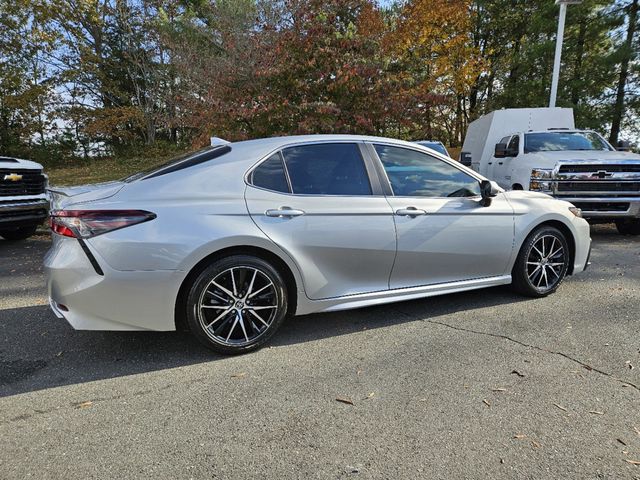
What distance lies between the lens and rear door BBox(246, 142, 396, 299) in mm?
3439

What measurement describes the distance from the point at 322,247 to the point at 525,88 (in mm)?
19860

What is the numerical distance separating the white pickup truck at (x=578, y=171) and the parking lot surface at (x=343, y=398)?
3.94 m

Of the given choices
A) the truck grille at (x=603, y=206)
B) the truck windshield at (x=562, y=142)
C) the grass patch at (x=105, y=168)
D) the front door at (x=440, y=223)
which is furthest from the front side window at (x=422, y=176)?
the grass patch at (x=105, y=168)

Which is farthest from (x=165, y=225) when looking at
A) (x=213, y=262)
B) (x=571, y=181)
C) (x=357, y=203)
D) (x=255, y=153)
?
(x=571, y=181)

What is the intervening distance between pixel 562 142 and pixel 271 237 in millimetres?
7838

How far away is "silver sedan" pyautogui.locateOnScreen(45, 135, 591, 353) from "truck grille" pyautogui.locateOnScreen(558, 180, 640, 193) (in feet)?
12.4

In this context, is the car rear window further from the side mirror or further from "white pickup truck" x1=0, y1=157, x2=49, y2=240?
"white pickup truck" x1=0, y1=157, x2=49, y2=240

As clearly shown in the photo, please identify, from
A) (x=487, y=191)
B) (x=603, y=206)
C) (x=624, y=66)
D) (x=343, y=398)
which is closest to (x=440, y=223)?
(x=487, y=191)

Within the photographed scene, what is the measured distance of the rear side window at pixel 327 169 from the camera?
11.9 feet

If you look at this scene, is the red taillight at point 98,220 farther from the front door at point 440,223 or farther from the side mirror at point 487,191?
the side mirror at point 487,191

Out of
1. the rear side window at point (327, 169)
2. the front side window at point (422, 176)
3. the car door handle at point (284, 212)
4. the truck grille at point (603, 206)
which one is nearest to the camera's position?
the car door handle at point (284, 212)

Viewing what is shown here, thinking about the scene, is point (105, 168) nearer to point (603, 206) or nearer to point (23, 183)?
point (23, 183)

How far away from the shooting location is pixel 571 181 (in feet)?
24.9

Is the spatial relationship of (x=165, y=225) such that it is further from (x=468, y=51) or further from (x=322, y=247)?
(x=468, y=51)
